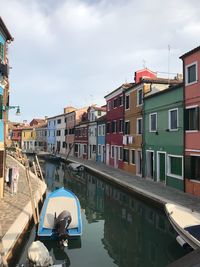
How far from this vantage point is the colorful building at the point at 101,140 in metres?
41.5

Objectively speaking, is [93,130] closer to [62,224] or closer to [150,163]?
[150,163]

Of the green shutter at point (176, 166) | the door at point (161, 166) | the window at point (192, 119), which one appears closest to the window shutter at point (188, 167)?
the green shutter at point (176, 166)

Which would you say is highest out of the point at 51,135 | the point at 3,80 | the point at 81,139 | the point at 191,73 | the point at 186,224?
the point at 191,73

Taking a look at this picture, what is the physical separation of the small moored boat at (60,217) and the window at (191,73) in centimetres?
1007

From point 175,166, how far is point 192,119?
3.73 meters

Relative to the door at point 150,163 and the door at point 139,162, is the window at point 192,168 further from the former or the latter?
the door at point 139,162

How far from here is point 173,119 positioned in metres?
21.8

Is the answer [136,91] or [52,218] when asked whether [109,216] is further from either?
[136,91]

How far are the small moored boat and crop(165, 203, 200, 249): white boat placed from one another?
149 inches

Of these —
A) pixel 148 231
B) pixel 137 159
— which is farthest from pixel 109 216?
pixel 137 159

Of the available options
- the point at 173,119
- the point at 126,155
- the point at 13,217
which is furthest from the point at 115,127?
the point at 13,217

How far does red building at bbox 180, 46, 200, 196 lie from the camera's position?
728 inches

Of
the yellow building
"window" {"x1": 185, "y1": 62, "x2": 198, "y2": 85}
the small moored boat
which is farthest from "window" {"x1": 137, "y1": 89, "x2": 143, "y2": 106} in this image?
the yellow building

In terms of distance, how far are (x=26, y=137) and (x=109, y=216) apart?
7001 cm
